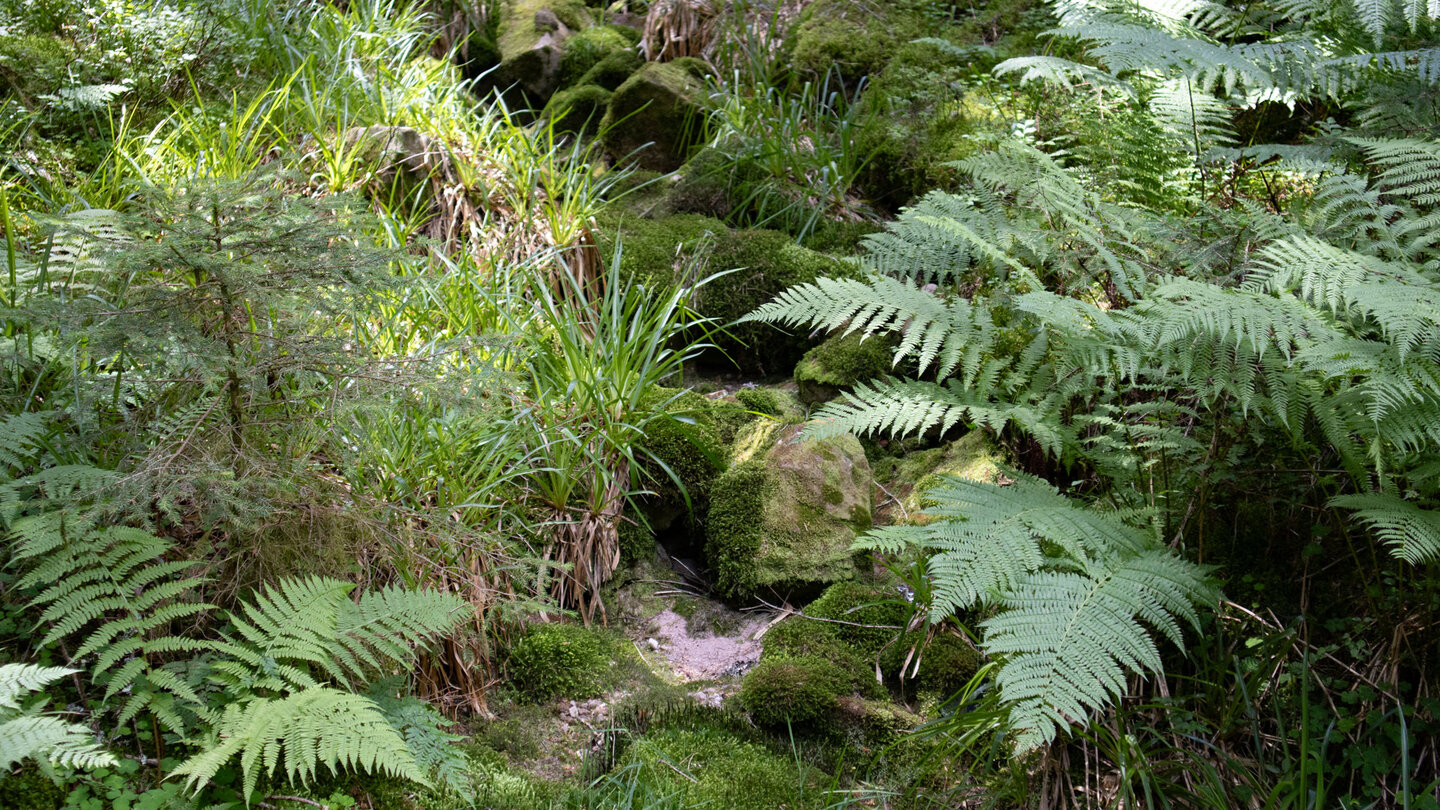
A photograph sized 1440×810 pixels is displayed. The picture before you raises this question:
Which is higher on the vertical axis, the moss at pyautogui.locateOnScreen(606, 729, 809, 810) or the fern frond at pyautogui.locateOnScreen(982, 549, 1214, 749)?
the fern frond at pyautogui.locateOnScreen(982, 549, 1214, 749)

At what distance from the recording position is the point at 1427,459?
2115 millimetres

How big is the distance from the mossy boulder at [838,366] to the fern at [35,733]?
2.90 metres

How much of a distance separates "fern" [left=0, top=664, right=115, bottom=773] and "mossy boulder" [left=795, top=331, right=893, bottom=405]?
114 inches

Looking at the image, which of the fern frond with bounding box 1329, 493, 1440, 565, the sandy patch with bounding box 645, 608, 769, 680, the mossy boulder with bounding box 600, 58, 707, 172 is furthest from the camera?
the mossy boulder with bounding box 600, 58, 707, 172

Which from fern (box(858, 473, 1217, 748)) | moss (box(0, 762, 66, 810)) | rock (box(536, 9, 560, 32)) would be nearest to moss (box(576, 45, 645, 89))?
rock (box(536, 9, 560, 32))

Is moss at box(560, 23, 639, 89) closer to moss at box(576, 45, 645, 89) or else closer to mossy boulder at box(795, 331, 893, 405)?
moss at box(576, 45, 645, 89)

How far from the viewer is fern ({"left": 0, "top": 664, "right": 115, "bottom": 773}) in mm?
1677

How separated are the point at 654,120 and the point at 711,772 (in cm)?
434

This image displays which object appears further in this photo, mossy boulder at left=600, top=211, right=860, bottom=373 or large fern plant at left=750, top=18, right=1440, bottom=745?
mossy boulder at left=600, top=211, right=860, bottom=373

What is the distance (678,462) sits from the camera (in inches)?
150

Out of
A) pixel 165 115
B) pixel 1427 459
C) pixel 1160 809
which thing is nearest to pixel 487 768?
pixel 1160 809

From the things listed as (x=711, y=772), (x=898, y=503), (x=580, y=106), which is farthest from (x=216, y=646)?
(x=580, y=106)

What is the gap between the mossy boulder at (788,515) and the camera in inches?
135

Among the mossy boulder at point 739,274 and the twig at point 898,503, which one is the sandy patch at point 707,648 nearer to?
the twig at point 898,503
